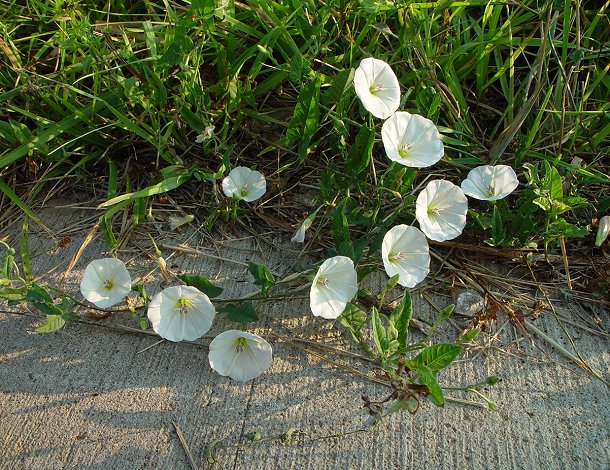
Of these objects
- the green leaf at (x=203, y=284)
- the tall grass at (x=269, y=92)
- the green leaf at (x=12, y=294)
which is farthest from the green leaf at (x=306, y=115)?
the green leaf at (x=12, y=294)

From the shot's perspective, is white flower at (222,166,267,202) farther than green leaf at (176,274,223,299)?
Yes

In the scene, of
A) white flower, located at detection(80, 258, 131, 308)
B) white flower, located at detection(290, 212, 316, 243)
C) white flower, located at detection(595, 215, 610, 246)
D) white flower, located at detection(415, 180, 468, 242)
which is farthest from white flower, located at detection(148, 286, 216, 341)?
white flower, located at detection(595, 215, 610, 246)

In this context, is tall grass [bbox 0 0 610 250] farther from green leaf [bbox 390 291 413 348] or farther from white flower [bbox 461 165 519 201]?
green leaf [bbox 390 291 413 348]

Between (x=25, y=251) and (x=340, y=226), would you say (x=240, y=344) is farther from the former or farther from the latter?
(x=25, y=251)

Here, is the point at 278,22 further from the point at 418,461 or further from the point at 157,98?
the point at 418,461

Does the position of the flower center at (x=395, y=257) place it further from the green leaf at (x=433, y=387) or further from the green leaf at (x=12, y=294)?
the green leaf at (x=12, y=294)

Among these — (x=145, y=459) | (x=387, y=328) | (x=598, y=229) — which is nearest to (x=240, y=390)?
(x=145, y=459)
